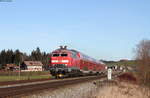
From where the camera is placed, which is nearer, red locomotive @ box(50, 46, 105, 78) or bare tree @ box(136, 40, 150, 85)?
red locomotive @ box(50, 46, 105, 78)

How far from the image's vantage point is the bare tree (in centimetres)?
6645

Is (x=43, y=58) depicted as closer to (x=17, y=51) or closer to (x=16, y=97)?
(x=17, y=51)

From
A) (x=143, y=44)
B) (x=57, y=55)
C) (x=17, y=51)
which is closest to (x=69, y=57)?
(x=57, y=55)

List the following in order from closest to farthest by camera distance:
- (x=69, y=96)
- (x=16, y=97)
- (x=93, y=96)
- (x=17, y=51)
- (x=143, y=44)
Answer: (x=16, y=97) < (x=69, y=96) < (x=93, y=96) < (x=143, y=44) < (x=17, y=51)

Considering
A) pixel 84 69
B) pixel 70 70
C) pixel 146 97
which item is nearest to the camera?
pixel 146 97

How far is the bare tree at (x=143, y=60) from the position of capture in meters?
66.4

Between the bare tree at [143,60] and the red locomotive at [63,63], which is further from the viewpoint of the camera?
the bare tree at [143,60]

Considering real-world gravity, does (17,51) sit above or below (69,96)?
above

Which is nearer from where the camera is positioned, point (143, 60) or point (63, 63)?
point (63, 63)

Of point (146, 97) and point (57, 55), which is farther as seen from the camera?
point (57, 55)

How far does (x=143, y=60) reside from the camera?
242 ft

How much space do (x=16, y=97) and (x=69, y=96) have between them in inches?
141

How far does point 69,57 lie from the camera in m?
44.1

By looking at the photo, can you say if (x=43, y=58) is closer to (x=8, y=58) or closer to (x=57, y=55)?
(x=8, y=58)
